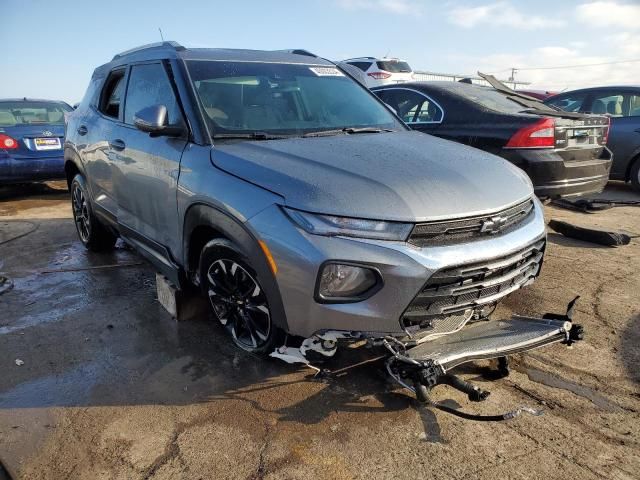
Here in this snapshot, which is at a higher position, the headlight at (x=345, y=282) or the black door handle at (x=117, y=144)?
the black door handle at (x=117, y=144)

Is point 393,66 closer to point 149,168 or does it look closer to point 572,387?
point 149,168

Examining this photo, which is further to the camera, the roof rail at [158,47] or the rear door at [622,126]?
the rear door at [622,126]

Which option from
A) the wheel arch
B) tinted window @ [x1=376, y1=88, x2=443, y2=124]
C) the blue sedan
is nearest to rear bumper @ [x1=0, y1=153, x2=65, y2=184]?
the blue sedan

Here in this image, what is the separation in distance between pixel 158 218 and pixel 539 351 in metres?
2.65

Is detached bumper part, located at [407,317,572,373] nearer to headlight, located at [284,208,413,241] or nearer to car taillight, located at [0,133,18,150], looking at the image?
headlight, located at [284,208,413,241]

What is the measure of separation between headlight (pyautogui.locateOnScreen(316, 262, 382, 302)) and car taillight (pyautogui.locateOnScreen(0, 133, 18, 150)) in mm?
7583

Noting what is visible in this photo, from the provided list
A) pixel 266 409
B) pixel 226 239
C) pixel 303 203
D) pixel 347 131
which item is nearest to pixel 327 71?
pixel 347 131

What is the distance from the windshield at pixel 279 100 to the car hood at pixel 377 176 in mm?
277

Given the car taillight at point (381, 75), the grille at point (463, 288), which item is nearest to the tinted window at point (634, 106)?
the grille at point (463, 288)

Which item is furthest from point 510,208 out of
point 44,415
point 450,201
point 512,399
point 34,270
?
point 34,270

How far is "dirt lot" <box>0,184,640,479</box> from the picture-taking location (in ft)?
7.26

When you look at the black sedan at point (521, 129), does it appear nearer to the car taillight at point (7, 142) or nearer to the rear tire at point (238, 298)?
the rear tire at point (238, 298)

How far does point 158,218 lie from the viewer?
3.44m

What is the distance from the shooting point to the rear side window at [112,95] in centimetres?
424
